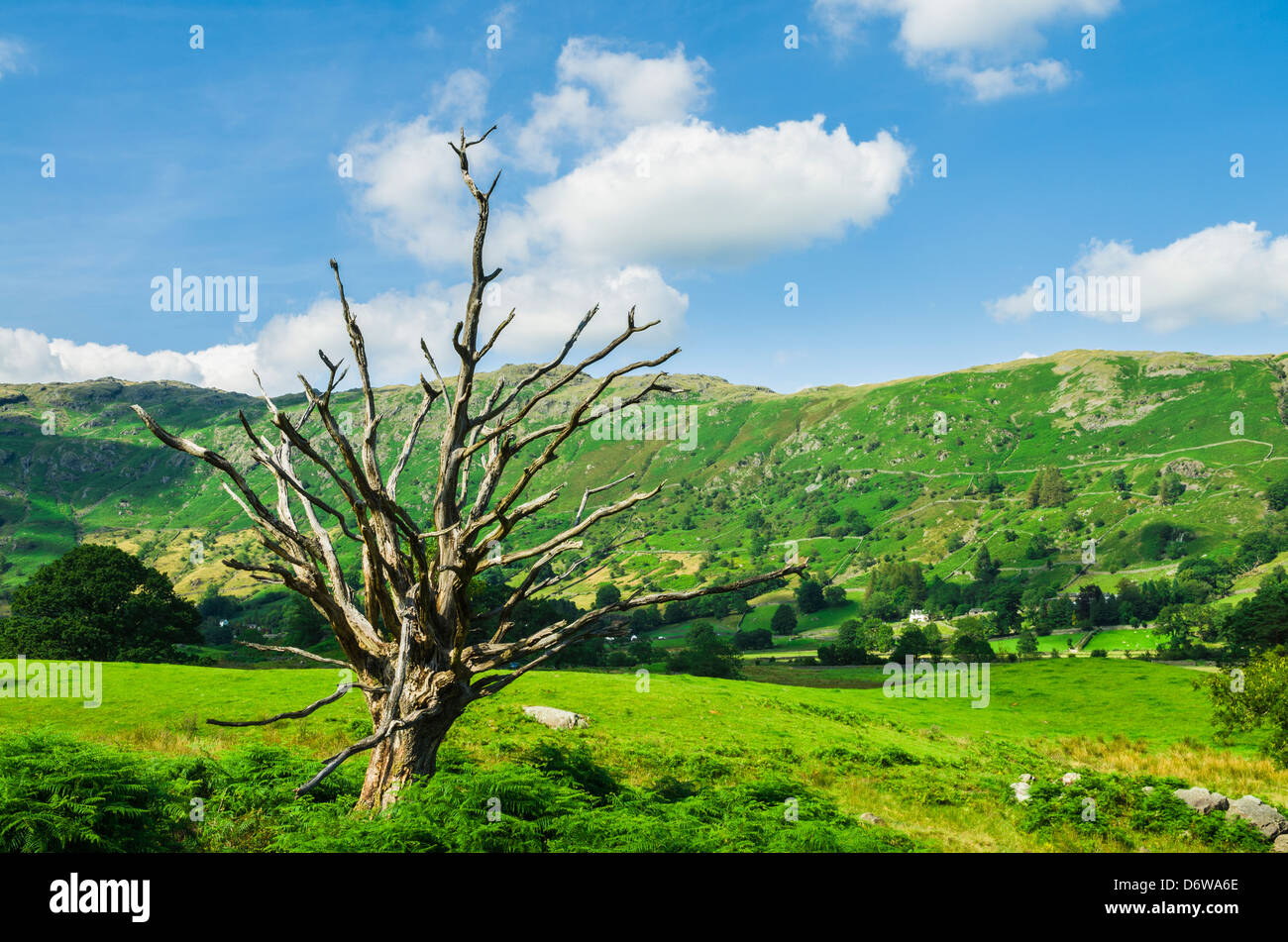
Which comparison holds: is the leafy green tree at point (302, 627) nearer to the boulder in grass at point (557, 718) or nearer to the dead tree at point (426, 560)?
the boulder in grass at point (557, 718)

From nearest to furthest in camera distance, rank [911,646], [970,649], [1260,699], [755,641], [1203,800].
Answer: [1203,800]
[1260,699]
[970,649]
[911,646]
[755,641]

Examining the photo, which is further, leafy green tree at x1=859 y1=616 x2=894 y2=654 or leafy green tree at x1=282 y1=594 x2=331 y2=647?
leafy green tree at x1=859 y1=616 x2=894 y2=654

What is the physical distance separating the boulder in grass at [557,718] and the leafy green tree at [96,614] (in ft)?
158

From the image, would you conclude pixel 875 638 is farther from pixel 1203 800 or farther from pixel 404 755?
pixel 404 755

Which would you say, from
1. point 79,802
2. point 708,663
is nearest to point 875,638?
point 708,663

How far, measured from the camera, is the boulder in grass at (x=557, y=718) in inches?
1109

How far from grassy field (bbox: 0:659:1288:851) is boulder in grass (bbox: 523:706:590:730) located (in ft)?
2.44

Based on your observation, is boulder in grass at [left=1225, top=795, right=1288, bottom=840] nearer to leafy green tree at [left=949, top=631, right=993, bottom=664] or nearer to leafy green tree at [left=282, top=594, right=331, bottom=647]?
leafy green tree at [left=282, top=594, right=331, bottom=647]

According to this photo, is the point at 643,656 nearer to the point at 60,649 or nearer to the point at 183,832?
the point at 60,649

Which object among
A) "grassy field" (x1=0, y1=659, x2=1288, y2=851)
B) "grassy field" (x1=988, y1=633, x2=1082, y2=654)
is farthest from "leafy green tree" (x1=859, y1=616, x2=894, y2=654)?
"grassy field" (x1=0, y1=659, x2=1288, y2=851)

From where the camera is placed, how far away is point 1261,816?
20.3 m

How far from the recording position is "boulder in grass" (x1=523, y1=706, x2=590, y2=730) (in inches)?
1109

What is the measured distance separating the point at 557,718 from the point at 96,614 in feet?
177
